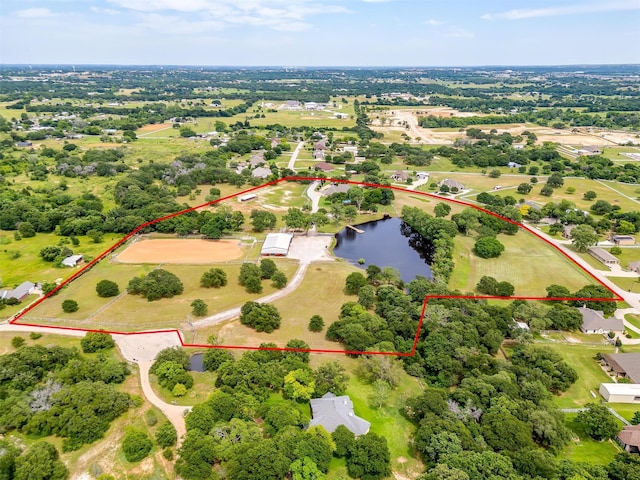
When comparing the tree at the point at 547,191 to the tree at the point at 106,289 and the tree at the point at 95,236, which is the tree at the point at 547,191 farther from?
the tree at the point at 95,236

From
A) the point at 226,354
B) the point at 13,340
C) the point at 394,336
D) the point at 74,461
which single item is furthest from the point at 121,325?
Answer: the point at 394,336

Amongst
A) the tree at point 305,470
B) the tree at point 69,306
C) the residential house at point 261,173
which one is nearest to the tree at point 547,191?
the residential house at point 261,173

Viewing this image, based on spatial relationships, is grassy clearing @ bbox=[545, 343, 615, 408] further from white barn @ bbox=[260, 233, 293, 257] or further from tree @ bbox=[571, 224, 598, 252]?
white barn @ bbox=[260, 233, 293, 257]

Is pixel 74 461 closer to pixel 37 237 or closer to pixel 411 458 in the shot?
pixel 411 458

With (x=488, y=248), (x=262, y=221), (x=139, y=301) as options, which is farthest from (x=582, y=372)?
(x=139, y=301)

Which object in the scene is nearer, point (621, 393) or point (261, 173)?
point (621, 393)

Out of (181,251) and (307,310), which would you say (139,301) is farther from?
(307,310)
